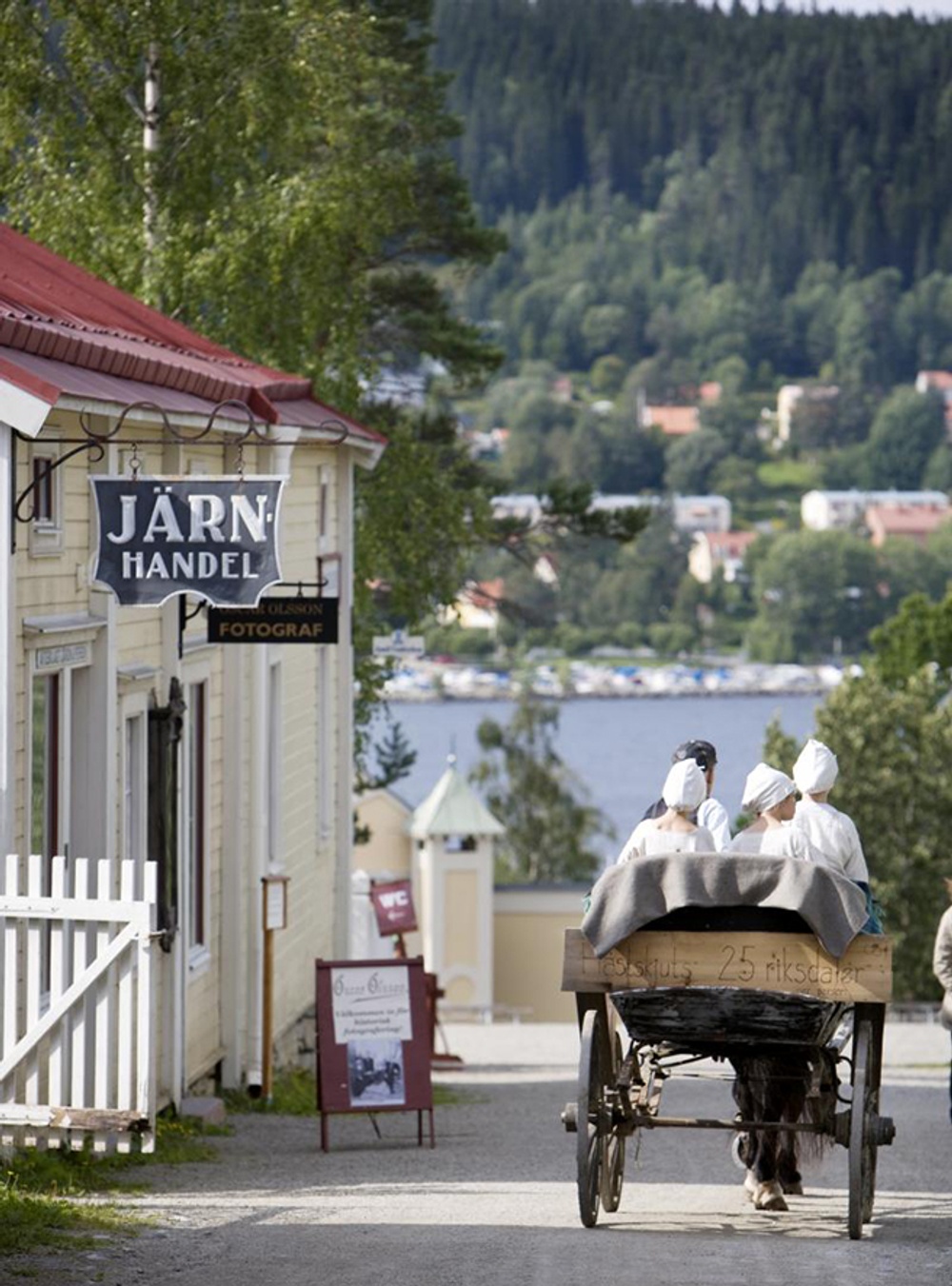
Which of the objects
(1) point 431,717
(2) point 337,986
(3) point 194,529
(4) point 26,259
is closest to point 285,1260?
(3) point 194,529

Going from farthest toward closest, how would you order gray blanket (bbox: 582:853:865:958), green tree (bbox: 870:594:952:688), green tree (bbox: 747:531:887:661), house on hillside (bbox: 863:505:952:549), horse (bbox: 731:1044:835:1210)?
house on hillside (bbox: 863:505:952:549) < green tree (bbox: 747:531:887:661) < green tree (bbox: 870:594:952:688) < horse (bbox: 731:1044:835:1210) < gray blanket (bbox: 582:853:865:958)

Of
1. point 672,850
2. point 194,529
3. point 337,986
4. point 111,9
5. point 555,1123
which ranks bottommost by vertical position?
point 555,1123

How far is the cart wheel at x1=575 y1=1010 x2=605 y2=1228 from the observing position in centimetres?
938

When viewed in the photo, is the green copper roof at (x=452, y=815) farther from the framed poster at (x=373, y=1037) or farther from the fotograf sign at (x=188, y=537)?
the fotograf sign at (x=188, y=537)

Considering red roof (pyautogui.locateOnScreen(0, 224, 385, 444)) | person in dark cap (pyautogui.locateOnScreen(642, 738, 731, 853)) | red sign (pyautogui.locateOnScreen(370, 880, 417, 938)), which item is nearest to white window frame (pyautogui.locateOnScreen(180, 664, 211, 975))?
red roof (pyautogui.locateOnScreen(0, 224, 385, 444))

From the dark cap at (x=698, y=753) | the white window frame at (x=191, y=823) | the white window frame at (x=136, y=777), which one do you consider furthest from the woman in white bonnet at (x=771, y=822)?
the white window frame at (x=191, y=823)

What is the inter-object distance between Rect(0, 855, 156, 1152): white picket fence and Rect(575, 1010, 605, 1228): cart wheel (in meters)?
1.65

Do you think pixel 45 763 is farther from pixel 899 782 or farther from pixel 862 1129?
pixel 899 782

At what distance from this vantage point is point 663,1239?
962cm

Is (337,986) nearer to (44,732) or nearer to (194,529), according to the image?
(44,732)

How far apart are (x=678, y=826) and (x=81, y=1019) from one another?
243 centimetres

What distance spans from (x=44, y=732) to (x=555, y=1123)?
5.81 meters

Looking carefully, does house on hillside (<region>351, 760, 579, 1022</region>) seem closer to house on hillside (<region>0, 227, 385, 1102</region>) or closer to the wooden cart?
house on hillside (<region>0, 227, 385, 1102</region>)

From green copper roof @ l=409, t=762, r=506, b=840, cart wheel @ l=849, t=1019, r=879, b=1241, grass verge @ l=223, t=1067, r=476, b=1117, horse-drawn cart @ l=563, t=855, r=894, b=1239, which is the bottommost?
grass verge @ l=223, t=1067, r=476, b=1117
